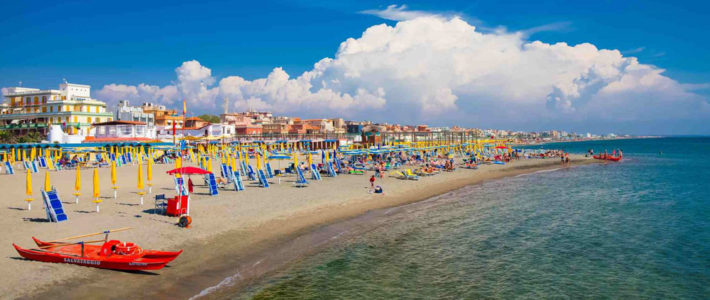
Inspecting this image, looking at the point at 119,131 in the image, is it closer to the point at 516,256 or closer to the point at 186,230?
the point at 186,230

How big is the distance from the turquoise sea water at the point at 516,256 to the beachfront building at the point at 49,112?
5869 cm

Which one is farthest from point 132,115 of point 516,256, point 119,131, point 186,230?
point 516,256

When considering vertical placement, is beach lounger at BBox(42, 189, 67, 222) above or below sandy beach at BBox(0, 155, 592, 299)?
above

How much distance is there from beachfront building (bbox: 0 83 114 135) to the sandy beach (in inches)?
1532

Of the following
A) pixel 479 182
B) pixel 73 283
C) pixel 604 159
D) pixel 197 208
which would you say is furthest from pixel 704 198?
pixel 604 159

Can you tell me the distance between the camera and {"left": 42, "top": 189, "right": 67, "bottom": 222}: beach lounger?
1315cm

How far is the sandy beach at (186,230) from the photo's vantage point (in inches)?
353

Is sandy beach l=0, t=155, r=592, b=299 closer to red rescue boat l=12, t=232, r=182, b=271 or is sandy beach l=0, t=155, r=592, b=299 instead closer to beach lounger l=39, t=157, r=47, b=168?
red rescue boat l=12, t=232, r=182, b=271

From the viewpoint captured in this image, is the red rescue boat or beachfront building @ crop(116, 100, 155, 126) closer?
the red rescue boat

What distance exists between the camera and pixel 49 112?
59812 mm

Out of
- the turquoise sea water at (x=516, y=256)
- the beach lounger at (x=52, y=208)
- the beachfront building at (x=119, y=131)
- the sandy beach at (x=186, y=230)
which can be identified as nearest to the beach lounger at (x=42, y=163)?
the sandy beach at (x=186, y=230)

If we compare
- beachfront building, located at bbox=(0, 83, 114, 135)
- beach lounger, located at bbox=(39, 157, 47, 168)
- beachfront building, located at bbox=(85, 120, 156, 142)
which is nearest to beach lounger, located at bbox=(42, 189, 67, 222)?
beach lounger, located at bbox=(39, 157, 47, 168)

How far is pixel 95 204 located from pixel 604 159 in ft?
225

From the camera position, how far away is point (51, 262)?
9734 mm
